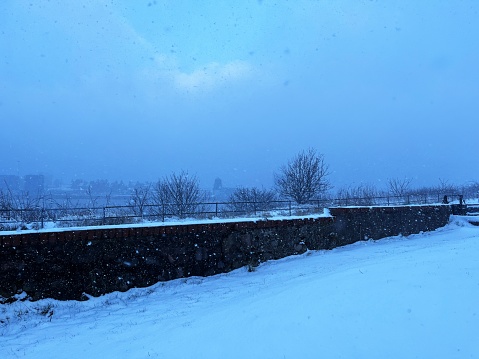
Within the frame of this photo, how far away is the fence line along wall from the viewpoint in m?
8.20

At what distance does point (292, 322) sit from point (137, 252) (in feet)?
19.0

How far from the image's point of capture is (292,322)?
185 inches

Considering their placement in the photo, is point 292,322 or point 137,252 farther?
point 137,252

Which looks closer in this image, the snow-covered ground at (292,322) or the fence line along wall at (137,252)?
the snow-covered ground at (292,322)

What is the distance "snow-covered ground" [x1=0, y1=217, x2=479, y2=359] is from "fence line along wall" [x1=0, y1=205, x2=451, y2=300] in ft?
1.64

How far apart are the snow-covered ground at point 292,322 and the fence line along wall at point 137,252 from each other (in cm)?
50

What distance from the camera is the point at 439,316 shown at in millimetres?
4078

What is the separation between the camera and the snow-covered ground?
3.87 metres

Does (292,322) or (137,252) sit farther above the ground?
(137,252)

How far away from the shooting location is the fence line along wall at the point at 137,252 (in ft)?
26.9

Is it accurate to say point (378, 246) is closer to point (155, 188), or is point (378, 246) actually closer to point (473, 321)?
point (473, 321)

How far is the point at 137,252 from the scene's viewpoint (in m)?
9.49

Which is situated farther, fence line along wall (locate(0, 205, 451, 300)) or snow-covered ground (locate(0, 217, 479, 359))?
fence line along wall (locate(0, 205, 451, 300))

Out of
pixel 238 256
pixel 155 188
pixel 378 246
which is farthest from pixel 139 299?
pixel 155 188
